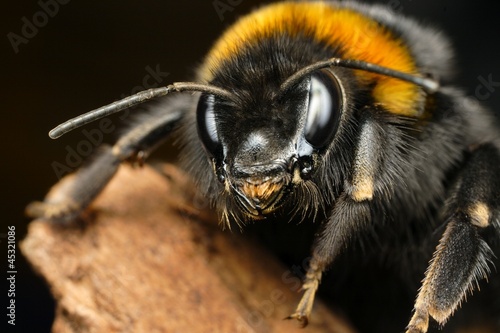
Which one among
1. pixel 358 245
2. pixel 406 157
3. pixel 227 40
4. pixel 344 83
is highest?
pixel 227 40

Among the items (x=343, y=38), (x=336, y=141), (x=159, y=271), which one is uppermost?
(x=343, y=38)

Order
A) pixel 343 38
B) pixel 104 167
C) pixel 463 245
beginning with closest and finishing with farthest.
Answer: pixel 463 245 < pixel 343 38 < pixel 104 167

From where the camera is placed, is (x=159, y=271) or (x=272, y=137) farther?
(x=159, y=271)

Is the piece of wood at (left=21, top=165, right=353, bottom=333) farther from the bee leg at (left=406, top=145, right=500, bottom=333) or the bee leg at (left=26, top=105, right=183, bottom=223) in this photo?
the bee leg at (left=406, top=145, right=500, bottom=333)

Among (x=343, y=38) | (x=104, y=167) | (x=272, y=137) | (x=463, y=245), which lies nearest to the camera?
(x=272, y=137)

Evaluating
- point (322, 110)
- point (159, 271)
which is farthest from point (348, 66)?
point (159, 271)

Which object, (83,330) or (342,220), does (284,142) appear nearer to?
(342,220)

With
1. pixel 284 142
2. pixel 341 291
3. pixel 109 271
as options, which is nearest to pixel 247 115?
pixel 284 142

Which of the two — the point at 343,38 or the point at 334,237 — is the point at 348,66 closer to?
the point at 343,38
